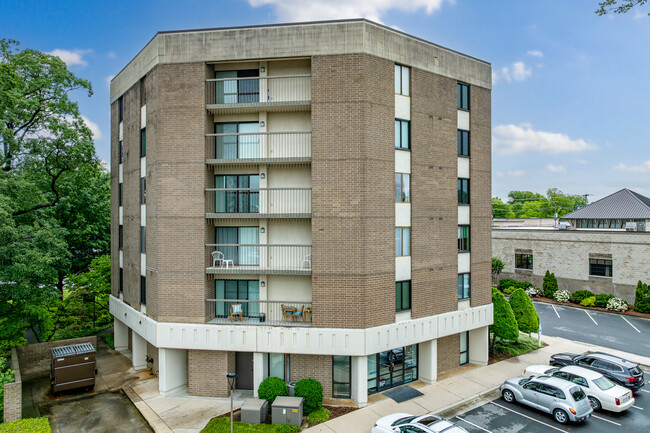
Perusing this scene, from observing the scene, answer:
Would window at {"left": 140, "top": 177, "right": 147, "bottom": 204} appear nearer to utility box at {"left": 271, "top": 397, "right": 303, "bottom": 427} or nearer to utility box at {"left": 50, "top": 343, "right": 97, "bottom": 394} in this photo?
utility box at {"left": 50, "top": 343, "right": 97, "bottom": 394}

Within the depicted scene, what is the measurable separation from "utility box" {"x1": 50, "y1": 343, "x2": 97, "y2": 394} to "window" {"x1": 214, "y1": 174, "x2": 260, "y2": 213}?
8.83 metres

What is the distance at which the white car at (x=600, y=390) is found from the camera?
47.6 feet

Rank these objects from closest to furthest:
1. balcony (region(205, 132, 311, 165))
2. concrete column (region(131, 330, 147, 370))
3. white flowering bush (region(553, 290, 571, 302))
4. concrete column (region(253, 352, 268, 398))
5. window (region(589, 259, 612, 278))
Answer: concrete column (region(253, 352, 268, 398)) → balcony (region(205, 132, 311, 165)) → concrete column (region(131, 330, 147, 370)) → window (region(589, 259, 612, 278)) → white flowering bush (region(553, 290, 571, 302))

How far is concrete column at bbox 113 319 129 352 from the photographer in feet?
74.1

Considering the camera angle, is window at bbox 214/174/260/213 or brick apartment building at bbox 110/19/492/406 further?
window at bbox 214/174/260/213

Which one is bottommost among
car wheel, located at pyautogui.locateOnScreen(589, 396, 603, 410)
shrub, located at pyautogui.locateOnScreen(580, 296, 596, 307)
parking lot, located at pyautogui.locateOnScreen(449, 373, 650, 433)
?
parking lot, located at pyautogui.locateOnScreen(449, 373, 650, 433)

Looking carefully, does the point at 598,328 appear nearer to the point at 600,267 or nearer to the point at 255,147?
the point at 600,267

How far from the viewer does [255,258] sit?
56.2 ft

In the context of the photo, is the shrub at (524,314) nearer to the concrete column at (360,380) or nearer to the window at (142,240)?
the concrete column at (360,380)

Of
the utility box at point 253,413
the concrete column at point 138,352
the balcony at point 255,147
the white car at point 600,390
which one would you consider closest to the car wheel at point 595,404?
the white car at point 600,390

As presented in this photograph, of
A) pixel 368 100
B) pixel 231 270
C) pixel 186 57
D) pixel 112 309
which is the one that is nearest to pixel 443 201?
pixel 368 100

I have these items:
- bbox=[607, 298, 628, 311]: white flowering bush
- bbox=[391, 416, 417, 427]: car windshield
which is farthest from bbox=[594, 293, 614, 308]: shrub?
bbox=[391, 416, 417, 427]: car windshield

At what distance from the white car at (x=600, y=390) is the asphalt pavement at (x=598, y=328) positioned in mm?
8346

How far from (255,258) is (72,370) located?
933cm
